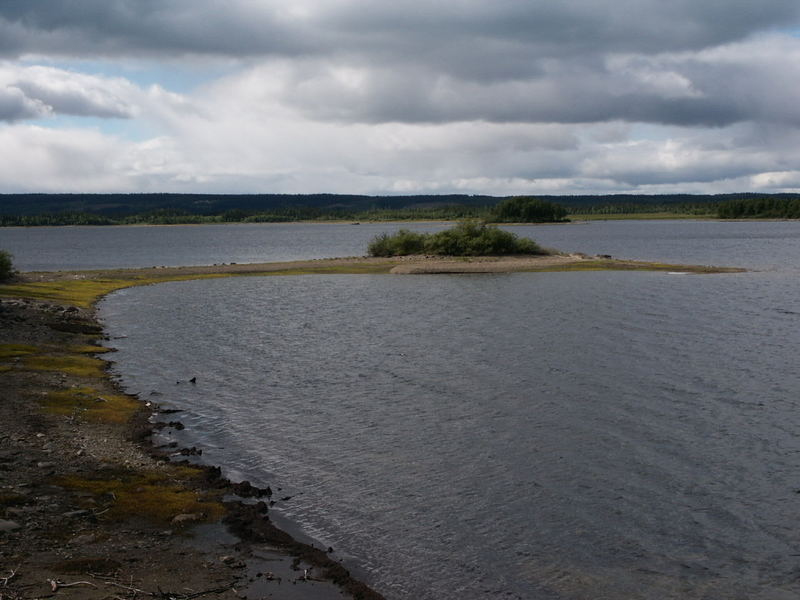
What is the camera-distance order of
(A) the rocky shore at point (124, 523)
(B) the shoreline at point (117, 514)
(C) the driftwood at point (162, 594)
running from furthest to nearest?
(B) the shoreline at point (117, 514) → (A) the rocky shore at point (124, 523) → (C) the driftwood at point (162, 594)

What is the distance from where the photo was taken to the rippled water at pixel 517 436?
16.2 meters

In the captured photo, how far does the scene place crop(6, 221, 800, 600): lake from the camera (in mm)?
16219

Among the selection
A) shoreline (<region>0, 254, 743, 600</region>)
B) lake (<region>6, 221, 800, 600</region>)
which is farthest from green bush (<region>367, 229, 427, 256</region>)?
shoreline (<region>0, 254, 743, 600</region>)

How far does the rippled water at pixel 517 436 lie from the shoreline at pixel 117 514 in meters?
1.32

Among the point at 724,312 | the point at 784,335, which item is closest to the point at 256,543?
the point at 784,335

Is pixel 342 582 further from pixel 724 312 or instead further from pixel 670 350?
pixel 724 312

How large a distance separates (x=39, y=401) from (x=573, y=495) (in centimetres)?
1861

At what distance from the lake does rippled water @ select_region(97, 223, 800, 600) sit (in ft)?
0.28

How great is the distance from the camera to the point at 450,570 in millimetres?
15781

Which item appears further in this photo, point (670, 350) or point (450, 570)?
point (670, 350)

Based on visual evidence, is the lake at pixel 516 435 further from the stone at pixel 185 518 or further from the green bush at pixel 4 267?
the green bush at pixel 4 267

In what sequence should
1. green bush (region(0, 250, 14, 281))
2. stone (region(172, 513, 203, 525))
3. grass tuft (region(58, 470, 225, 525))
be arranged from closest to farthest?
stone (region(172, 513, 203, 525))
grass tuft (region(58, 470, 225, 525))
green bush (region(0, 250, 14, 281))

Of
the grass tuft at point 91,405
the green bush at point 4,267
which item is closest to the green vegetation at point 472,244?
the green bush at point 4,267

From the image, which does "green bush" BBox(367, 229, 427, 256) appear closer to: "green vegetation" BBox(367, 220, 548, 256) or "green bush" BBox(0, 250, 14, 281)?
"green vegetation" BBox(367, 220, 548, 256)
